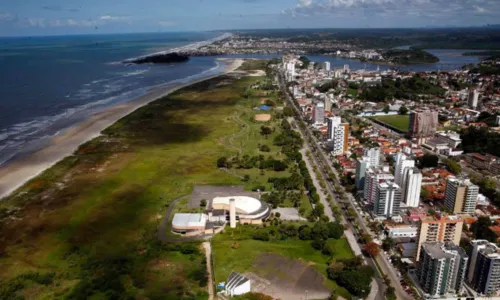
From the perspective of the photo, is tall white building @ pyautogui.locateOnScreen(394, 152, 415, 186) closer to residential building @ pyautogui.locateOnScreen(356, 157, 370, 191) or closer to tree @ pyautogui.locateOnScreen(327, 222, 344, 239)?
residential building @ pyautogui.locateOnScreen(356, 157, 370, 191)

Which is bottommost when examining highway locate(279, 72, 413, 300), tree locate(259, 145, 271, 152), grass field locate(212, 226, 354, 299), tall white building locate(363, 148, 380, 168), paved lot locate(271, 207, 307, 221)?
highway locate(279, 72, 413, 300)

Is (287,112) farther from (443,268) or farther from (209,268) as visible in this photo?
(443,268)

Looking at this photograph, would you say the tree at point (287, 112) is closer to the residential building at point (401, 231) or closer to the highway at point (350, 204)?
the highway at point (350, 204)

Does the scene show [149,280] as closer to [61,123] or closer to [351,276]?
[351,276]

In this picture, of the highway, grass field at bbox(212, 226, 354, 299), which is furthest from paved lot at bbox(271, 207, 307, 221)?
the highway

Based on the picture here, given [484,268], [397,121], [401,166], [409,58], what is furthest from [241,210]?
[409,58]

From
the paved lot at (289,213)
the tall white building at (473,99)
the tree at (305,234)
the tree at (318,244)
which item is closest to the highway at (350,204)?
the tree at (318,244)
